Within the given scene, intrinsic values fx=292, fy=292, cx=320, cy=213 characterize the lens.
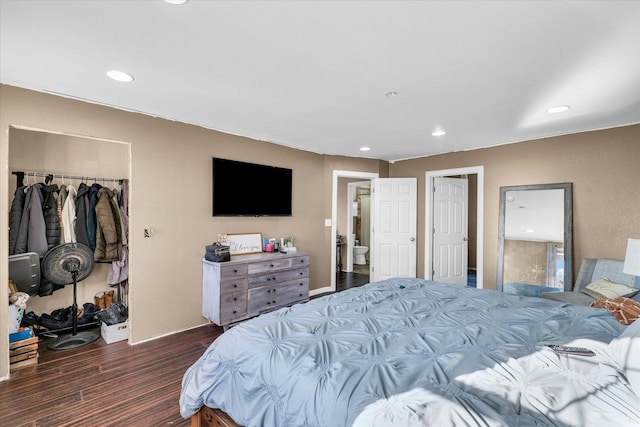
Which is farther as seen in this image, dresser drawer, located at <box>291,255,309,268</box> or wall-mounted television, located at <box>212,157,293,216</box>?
dresser drawer, located at <box>291,255,309,268</box>

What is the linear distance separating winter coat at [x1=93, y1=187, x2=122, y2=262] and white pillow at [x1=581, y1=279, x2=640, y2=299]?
5.03m

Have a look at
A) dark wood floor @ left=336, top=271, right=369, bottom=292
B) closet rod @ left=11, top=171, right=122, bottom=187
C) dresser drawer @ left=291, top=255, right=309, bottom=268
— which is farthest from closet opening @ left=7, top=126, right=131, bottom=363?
dark wood floor @ left=336, top=271, right=369, bottom=292

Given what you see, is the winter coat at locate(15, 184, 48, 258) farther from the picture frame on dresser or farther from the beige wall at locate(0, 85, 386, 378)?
the picture frame on dresser

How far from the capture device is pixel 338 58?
1909mm

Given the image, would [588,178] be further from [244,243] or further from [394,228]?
[244,243]

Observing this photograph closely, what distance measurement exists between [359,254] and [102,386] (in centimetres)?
572

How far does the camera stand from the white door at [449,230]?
5016 millimetres

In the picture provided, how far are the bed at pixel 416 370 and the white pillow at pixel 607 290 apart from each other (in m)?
1.19

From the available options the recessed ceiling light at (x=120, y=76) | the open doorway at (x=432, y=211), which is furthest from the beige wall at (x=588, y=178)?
the recessed ceiling light at (x=120, y=76)

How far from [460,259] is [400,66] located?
416cm

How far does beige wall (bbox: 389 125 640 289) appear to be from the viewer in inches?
127

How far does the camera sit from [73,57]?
1.97 m

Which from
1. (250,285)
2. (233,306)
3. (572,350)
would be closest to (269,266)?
(250,285)

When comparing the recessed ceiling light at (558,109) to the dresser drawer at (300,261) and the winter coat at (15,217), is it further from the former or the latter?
the winter coat at (15,217)
